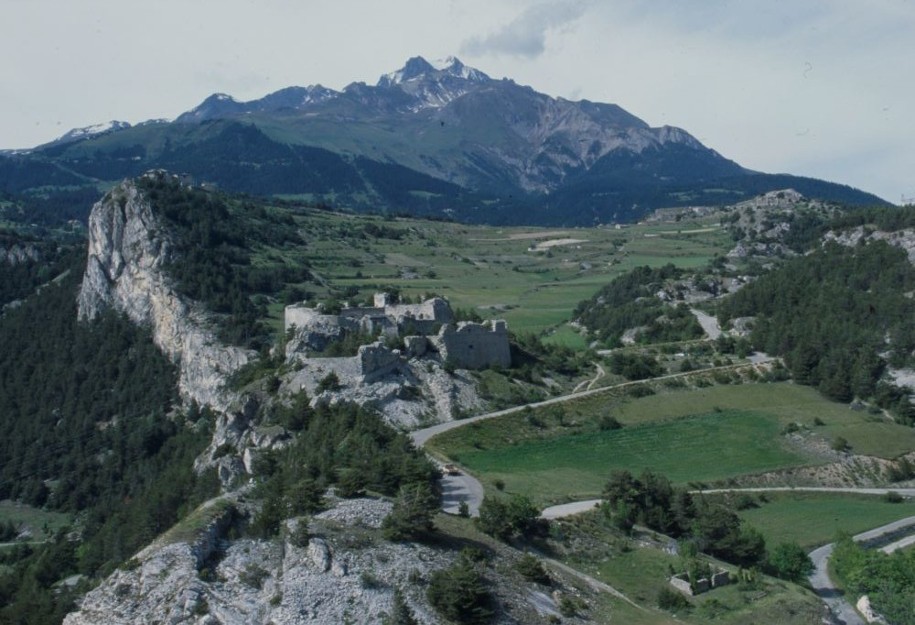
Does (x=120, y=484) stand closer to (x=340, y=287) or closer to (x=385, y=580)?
(x=340, y=287)

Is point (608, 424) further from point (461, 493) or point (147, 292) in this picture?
point (147, 292)

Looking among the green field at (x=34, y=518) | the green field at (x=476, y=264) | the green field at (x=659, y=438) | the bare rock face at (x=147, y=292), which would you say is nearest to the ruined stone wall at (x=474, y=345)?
the green field at (x=659, y=438)

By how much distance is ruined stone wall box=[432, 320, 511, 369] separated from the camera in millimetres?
76375

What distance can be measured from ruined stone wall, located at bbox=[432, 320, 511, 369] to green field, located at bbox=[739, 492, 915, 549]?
2446 centimetres

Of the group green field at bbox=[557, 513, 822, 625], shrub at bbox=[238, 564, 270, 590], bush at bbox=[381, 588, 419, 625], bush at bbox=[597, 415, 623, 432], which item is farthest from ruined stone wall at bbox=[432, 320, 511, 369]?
bush at bbox=[381, 588, 419, 625]

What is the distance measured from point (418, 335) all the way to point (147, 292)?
189ft

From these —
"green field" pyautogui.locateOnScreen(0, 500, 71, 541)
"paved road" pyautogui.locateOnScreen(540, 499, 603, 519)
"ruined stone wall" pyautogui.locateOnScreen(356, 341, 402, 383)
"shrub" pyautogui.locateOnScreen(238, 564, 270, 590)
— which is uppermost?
"ruined stone wall" pyautogui.locateOnScreen(356, 341, 402, 383)

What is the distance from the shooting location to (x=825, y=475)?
6956 centimetres

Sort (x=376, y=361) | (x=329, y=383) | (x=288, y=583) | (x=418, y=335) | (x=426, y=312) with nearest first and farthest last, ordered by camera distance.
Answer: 1. (x=288, y=583)
2. (x=329, y=383)
3. (x=376, y=361)
4. (x=418, y=335)
5. (x=426, y=312)

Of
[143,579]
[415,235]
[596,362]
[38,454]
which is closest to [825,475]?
[596,362]

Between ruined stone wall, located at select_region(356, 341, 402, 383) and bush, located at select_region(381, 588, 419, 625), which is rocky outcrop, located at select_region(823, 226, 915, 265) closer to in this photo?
ruined stone wall, located at select_region(356, 341, 402, 383)

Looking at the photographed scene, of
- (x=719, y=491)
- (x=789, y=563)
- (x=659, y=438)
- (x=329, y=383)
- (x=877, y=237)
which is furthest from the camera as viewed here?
(x=877, y=237)

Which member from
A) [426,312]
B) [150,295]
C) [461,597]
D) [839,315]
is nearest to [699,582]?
[461,597]

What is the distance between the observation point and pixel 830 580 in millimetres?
51625
